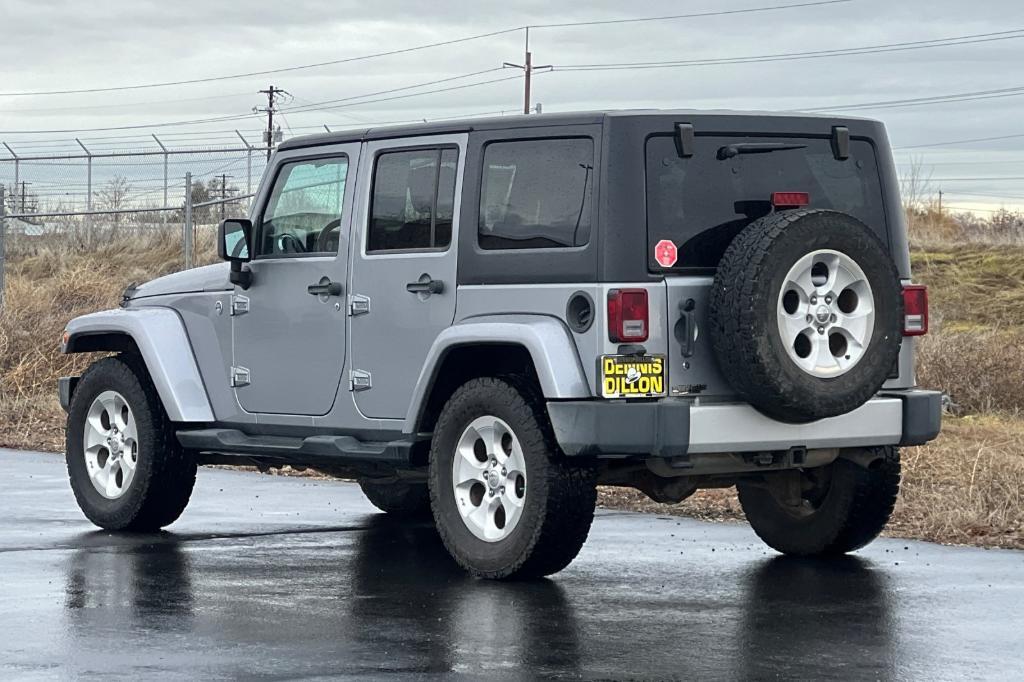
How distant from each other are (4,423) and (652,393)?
11395 mm

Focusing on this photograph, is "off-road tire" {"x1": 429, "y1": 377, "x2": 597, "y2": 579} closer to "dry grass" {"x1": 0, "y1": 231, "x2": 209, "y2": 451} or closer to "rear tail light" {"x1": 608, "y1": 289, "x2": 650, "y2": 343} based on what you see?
"rear tail light" {"x1": 608, "y1": 289, "x2": 650, "y2": 343}

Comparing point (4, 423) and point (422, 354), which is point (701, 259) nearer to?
point (422, 354)

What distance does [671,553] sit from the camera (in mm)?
10008

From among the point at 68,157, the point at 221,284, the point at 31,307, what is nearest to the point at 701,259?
the point at 221,284

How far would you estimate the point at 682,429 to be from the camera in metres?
8.41

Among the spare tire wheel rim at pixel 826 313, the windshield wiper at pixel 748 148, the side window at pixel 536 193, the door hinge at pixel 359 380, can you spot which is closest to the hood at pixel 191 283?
the door hinge at pixel 359 380

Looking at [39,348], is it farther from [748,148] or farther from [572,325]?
[748,148]

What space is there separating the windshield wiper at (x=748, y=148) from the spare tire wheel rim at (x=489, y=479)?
158cm

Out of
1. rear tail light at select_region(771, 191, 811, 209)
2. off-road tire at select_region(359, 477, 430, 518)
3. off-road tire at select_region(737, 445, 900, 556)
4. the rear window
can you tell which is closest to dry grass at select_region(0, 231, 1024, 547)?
off-road tire at select_region(737, 445, 900, 556)

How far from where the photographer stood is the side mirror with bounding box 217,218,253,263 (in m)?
10.5

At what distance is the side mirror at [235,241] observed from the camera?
10.5 meters

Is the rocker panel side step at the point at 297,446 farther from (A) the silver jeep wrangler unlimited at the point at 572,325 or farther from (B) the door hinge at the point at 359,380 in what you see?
(B) the door hinge at the point at 359,380

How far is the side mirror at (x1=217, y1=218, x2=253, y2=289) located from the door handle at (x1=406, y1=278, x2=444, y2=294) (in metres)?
1.39

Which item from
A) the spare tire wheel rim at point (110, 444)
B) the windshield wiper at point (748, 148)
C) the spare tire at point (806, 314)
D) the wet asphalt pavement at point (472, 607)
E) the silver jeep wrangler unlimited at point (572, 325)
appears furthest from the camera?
the spare tire wheel rim at point (110, 444)
